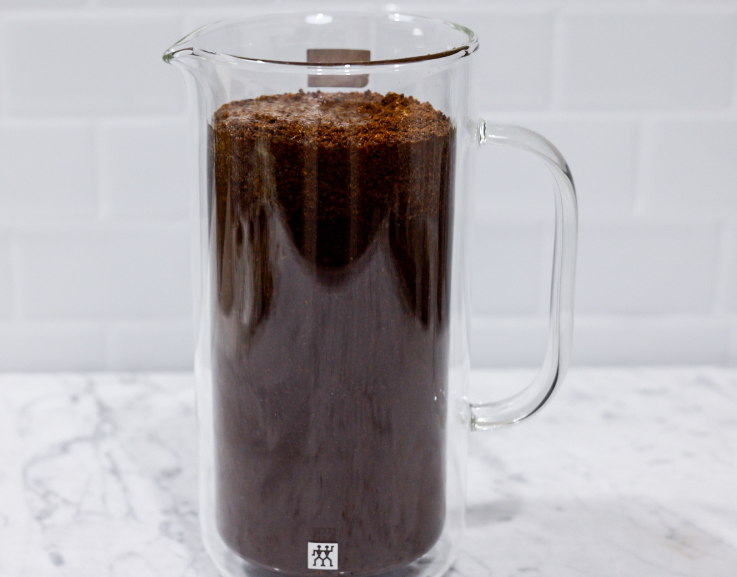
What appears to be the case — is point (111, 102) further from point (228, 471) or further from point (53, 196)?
point (228, 471)

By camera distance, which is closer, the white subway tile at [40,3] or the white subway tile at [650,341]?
the white subway tile at [40,3]

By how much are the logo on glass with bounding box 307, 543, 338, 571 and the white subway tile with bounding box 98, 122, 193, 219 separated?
0.45 meters

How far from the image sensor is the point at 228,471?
59 centimetres

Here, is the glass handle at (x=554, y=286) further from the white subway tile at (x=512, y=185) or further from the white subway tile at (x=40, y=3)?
the white subway tile at (x=40, y=3)

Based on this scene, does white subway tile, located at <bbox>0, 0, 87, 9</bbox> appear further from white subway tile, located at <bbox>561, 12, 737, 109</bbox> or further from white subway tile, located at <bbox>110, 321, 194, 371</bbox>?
white subway tile, located at <bbox>561, 12, 737, 109</bbox>

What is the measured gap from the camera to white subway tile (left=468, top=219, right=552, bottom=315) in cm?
94

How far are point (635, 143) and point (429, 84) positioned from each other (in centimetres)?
46

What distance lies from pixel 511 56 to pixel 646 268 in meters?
0.28

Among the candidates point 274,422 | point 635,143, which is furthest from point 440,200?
point 635,143

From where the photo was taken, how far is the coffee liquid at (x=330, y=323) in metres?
0.50

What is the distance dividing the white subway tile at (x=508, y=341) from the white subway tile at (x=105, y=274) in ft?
1.08

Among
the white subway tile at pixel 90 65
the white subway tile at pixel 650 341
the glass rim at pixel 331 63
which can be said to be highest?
the glass rim at pixel 331 63

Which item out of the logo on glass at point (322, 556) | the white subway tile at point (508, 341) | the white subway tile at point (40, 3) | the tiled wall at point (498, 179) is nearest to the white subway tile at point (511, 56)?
the tiled wall at point (498, 179)

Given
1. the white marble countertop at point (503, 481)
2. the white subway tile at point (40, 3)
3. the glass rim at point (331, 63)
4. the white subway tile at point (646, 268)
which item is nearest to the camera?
the glass rim at point (331, 63)
